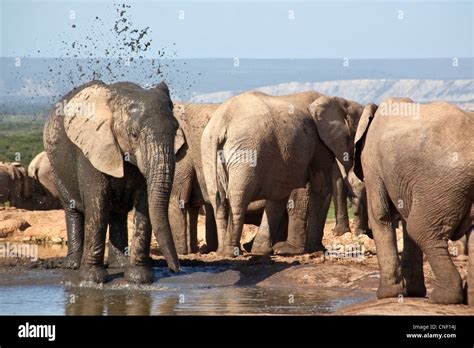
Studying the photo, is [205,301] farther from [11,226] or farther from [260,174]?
[11,226]

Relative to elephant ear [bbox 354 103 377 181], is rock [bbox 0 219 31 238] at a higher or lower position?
lower

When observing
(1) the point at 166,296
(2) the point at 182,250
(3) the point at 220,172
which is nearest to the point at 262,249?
(2) the point at 182,250

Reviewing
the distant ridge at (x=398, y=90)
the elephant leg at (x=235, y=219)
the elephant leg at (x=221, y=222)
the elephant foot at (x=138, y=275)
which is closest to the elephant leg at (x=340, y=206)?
the elephant leg at (x=221, y=222)

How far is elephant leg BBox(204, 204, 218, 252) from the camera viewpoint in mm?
19094

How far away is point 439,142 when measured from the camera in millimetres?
11289

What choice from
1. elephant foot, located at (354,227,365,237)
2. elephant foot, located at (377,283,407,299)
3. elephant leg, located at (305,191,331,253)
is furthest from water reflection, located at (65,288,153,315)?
elephant foot, located at (354,227,365,237)

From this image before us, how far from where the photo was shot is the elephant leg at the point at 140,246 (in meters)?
14.5

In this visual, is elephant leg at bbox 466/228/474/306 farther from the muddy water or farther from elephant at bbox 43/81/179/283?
elephant at bbox 43/81/179/283

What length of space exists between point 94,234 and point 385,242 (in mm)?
3583

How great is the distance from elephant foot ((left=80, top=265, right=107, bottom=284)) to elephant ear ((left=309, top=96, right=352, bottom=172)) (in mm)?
4733
